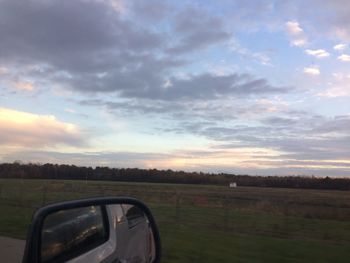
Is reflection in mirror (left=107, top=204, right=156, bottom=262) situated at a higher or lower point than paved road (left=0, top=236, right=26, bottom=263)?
higher

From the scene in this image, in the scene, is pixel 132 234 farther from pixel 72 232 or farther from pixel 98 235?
pixel 72 232

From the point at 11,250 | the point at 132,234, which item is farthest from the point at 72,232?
the point at 11,250

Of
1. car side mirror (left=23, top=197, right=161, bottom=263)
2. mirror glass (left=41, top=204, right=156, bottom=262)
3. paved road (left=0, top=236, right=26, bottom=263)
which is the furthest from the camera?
paved road (left=0, top=236, right=26, bottom=263)

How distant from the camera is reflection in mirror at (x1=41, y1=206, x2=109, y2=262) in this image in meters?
2.18

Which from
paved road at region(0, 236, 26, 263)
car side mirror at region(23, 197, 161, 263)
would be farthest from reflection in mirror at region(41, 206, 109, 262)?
paved road at region(0, 236, 26, 263)

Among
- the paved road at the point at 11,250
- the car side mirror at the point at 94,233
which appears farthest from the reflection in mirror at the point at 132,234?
A: the paved road at the point at 11,250

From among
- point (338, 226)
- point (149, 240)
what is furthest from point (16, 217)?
point (149, 240)

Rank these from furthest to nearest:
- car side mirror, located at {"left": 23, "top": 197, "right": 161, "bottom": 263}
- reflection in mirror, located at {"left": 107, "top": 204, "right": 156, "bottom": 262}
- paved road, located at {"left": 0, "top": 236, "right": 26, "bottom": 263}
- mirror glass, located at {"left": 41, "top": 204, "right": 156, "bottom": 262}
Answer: paved road, located at {"left": 0, "top": 236, "right": 26, "bottom": 263}, reflection in mirror, located at {"left": 107, "top": 204, "right": 156, "bottom": 262}, mirror glass, located at {"left": 41, "top": 204, "right": 156, "bottom": 262}, car side mirror, located at {"left": 23, "top": 197, "right": 161, "bottom": 263}

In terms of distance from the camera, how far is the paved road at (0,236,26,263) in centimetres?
1051

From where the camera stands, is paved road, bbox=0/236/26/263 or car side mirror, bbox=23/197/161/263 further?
paved road, bbox=0/236/26/263

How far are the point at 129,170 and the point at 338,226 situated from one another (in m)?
116

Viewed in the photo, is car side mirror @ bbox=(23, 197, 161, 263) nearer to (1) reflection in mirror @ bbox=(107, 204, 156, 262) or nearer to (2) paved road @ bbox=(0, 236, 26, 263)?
(1) reflection in mirror @ bbox=(107, 204, 156, 262)

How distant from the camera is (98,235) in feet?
8.88

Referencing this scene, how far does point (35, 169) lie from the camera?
125812mm
